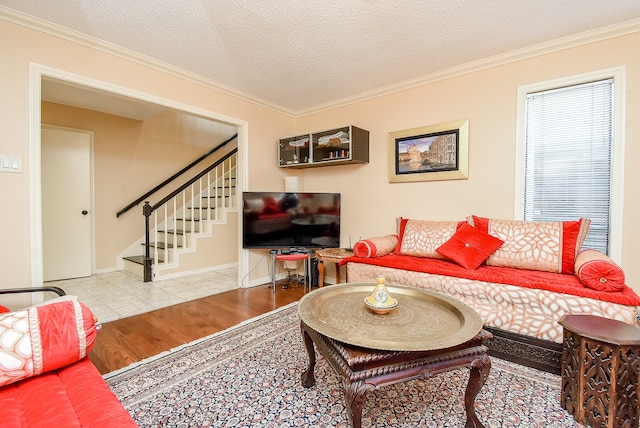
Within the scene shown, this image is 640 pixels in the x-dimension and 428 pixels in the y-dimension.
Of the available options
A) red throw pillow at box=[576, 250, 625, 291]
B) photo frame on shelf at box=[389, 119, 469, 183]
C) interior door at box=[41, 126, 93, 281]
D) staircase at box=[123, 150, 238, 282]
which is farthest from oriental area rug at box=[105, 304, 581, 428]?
interior door at box=[41, 126, 93, 281]

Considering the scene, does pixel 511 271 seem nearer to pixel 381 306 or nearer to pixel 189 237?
pixel 381 306

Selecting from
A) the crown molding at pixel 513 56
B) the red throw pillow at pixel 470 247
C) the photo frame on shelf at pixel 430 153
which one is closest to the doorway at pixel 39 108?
the crown molding at pixel 513 56

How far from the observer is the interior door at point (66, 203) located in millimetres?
4109

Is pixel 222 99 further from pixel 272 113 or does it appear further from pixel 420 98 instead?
pixel 420 98

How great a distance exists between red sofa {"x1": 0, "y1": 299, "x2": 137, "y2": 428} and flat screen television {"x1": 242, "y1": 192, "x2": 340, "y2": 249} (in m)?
2.43

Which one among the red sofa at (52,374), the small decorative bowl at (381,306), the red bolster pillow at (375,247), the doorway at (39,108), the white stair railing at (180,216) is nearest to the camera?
the red sofa at (52,374)

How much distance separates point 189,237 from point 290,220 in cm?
191

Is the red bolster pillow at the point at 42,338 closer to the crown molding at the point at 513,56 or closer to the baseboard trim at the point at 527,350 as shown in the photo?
the baseboard trim at the point at 527,350

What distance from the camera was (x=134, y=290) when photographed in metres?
3.69

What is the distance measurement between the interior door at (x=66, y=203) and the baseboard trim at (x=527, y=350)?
5345mm

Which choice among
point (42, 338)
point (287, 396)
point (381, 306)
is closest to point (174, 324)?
point (287, 396)

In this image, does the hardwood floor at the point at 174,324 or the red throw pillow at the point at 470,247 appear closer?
the hardwood floor at the point at 174,324

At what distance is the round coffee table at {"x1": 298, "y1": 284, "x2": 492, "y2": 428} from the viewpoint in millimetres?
1223

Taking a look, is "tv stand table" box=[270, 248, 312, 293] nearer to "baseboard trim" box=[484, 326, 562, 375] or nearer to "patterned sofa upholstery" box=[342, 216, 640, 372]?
"patterned sofa upholstery" box=[342, 216, 640, 372]
